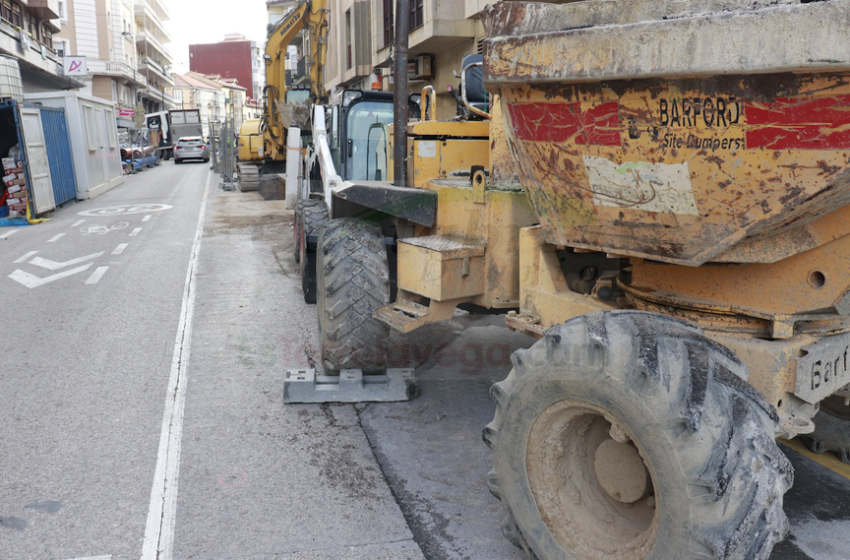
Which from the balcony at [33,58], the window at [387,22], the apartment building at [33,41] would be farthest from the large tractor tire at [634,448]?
the balcony at [33,58]

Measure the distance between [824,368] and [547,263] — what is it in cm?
132

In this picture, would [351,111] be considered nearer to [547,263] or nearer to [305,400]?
[305,400]

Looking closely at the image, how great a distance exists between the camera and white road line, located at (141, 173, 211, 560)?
10.5ft

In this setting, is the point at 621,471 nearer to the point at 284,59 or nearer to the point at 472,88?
the point at 472,88

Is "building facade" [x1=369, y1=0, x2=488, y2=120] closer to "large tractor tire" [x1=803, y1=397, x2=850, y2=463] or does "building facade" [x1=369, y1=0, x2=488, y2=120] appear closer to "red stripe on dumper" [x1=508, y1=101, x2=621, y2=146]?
"large tractor tire" [x1=803, y1=397, x2=850, y2=463]

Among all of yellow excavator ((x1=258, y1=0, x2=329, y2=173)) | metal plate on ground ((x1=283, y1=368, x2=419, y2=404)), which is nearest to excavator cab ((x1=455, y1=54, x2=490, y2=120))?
metal plate on ground ((x1=283, y1=368, x2=419, y2=404))

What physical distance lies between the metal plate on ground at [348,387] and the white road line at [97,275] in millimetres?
4870

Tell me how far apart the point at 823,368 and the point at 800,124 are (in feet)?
3.52

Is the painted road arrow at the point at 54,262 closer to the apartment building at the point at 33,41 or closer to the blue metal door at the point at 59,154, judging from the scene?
the blue metal door at the point at 59,154

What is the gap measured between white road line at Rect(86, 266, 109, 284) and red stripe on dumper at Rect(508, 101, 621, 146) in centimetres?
731

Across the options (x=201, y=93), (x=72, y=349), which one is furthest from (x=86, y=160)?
(x=201, y=93)

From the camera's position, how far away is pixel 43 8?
39750 mm

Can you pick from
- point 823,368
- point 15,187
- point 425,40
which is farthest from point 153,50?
point 823,368

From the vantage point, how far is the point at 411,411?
4.71 m
